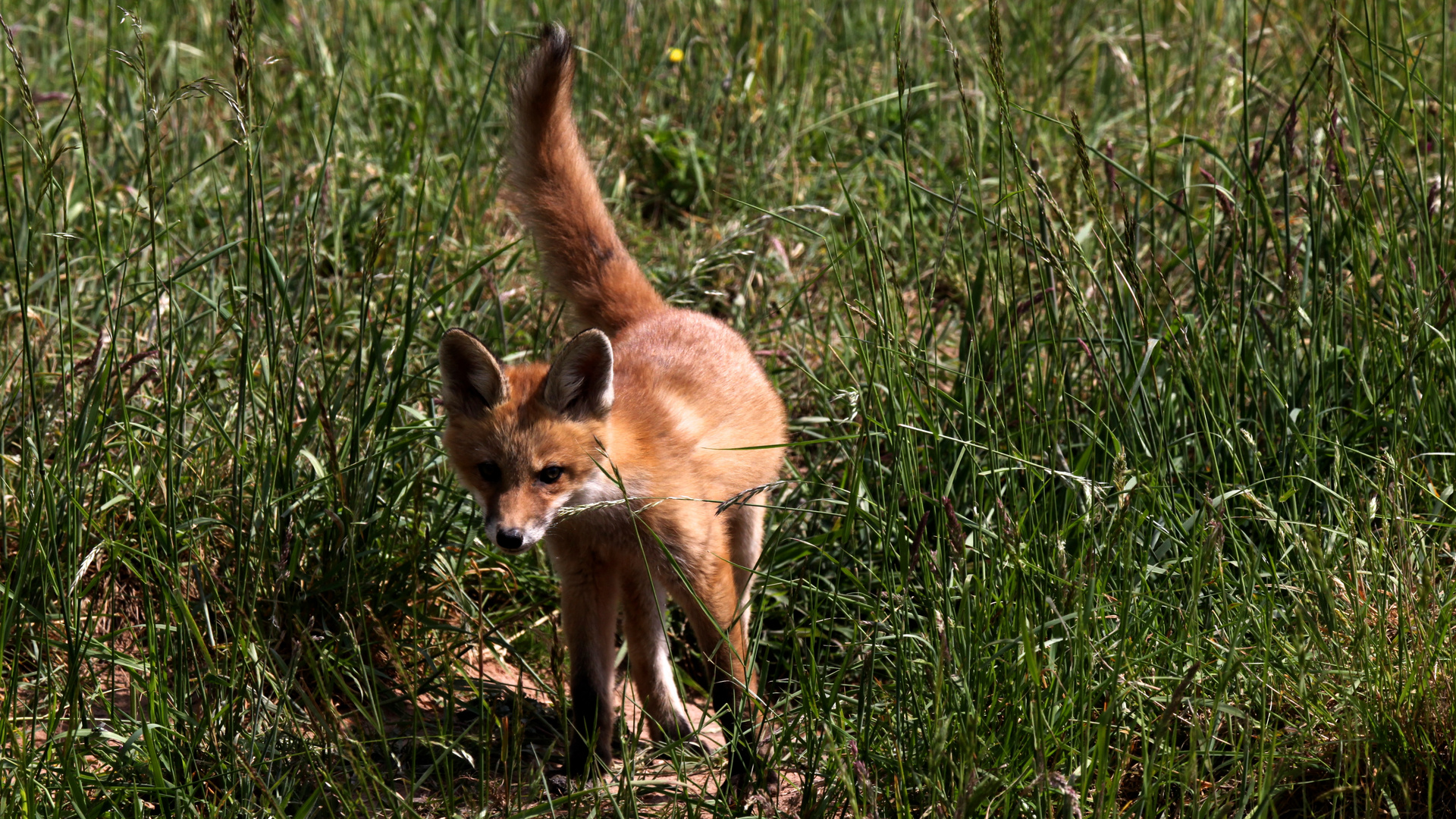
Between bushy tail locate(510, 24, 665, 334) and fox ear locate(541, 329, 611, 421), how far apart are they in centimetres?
81

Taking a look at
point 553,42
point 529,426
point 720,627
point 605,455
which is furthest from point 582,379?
point 553,42

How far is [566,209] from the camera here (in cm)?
397

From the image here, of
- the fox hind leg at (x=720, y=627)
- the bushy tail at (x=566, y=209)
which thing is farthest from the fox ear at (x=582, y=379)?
the bushy tail at (x=566, y=209)

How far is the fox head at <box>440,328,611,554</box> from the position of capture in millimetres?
3211

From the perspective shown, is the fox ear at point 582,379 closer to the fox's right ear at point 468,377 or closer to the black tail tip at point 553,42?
the fox's right ear at point 468,377

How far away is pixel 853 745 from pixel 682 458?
1.10 m

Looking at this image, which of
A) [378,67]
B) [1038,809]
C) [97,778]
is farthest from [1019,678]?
[378,67]

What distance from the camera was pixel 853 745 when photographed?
8.98ft

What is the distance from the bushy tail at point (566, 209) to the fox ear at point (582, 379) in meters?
0.81

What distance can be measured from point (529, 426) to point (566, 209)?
0.96 metres

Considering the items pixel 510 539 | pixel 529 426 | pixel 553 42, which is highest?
pixel 553 42

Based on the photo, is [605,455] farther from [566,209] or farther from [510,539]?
[566,209]

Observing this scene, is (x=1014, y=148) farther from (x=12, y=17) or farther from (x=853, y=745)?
(x=12, y=17)

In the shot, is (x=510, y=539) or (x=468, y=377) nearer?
(x=510, y=539)
